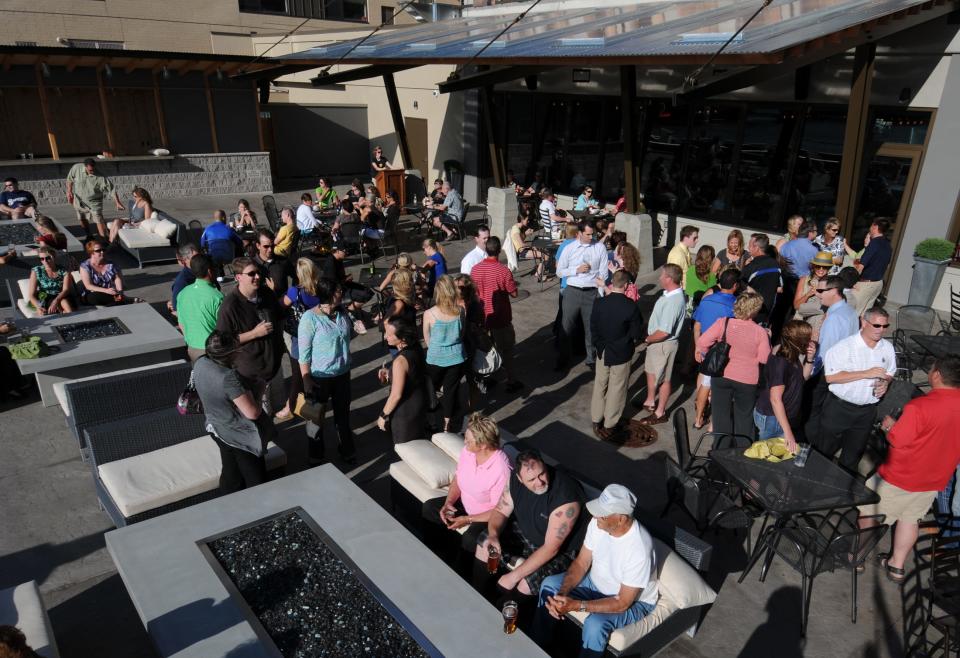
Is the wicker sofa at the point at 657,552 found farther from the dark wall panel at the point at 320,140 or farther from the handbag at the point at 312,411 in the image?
the dark wall panel at the point at 320,140

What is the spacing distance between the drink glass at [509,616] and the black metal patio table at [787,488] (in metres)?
2.09

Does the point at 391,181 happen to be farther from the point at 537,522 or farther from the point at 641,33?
the point at 537,522

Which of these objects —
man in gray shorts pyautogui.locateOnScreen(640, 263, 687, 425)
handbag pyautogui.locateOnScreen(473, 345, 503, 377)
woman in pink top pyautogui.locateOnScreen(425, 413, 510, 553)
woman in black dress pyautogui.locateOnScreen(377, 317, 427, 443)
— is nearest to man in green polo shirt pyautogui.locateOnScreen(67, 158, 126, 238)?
handbag pyautogui.locateOnScreen(473, 345, 503, 377)

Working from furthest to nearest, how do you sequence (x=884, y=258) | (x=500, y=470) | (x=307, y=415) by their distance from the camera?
(x=884, y=258)
(x=307, y=415)
(x=500, y=470)

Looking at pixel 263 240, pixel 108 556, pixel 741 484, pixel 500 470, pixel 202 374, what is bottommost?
pixel 108 556

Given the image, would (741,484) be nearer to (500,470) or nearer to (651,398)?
(500,470)

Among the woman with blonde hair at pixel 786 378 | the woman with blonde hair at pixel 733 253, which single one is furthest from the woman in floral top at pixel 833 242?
the woman with blonde hair at pixel 786 378

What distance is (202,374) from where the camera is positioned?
4609 mm

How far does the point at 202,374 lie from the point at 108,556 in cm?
174

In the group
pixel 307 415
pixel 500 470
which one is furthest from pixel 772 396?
pixel 307 415

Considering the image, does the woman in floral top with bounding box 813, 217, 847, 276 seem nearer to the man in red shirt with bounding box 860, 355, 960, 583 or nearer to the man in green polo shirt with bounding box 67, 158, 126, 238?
the man in red shirt with bounding box 860, 355, 960, 583

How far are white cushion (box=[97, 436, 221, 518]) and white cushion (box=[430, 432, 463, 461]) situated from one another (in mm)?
1823

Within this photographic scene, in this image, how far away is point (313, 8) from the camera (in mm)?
29016

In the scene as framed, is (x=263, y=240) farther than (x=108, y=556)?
Yes
